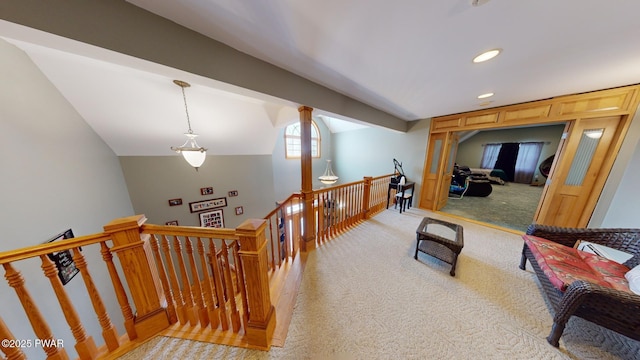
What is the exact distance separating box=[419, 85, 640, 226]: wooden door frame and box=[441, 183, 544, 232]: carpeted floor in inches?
48.7

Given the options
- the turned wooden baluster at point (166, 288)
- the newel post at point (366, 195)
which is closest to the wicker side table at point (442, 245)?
the newel post at point (366, 195)

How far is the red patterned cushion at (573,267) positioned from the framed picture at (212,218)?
5089 millimetres

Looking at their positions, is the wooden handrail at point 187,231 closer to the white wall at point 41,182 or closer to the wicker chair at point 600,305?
the white wall at point 41,182

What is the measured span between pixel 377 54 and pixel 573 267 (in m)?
2.53

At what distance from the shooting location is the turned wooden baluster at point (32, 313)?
888 millimetres

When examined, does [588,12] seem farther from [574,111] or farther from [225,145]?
[225,145]

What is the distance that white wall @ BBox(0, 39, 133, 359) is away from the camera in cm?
149

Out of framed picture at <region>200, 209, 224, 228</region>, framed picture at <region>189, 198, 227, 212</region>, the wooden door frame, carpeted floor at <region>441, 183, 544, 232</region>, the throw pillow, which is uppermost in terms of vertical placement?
the wooden door frame

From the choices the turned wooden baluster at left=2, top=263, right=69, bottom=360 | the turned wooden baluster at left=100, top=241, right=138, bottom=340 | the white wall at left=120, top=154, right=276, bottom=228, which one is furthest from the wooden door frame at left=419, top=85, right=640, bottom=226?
the turned wooden baluster at left=2, top=263, right=69, bottom=360

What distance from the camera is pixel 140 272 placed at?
118cm

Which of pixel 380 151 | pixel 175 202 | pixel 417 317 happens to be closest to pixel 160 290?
pixel 417 317

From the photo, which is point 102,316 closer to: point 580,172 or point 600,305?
point 600,305

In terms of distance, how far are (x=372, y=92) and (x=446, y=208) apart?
3.34 m

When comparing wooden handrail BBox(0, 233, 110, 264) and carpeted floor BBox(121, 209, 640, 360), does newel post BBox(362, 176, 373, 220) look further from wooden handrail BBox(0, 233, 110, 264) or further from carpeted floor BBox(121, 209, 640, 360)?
wooden handrail BBox(0, 233, 110, 264)
